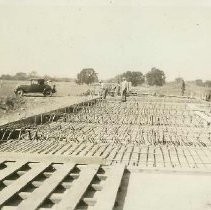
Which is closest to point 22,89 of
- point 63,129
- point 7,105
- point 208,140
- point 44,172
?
point 7,105

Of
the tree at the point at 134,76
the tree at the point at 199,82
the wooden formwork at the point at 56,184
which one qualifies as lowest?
the tree at the point at 199,82

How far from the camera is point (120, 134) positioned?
916 centimetres

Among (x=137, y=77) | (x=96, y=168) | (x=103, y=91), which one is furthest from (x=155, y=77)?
(x=96, y=168)

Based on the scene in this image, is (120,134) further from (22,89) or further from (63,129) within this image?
(22,89)

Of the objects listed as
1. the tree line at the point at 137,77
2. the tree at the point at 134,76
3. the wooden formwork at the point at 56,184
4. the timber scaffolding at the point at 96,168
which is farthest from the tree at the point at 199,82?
the wooden formwork at the point at 56,184

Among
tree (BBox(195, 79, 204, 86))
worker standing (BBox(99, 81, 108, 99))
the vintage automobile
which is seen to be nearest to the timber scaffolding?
worker standing (BBox(99, 81, 108, 99))

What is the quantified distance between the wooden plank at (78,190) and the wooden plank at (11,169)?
69cm

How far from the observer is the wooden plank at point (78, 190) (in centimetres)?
314

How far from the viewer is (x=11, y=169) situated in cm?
433

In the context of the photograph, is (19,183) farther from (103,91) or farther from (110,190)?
(103,91)

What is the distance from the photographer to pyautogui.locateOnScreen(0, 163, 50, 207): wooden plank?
132 inches

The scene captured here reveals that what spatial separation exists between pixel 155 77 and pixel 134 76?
20.0ft

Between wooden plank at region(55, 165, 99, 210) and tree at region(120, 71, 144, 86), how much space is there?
66.6 meters

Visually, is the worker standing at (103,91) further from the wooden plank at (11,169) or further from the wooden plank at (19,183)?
the wooden plank at (19,183)
